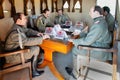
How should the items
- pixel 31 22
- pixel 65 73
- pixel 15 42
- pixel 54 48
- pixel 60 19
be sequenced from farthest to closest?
pixel 60 19 < pixel 31 22 < pixel 65 73 < pixel 54 48 < pixel 15 42

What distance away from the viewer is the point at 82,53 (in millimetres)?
2662

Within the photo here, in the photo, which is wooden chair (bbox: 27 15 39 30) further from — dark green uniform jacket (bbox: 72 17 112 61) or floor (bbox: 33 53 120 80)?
dark green uniform jacket (bbox: 72 17 112 61)

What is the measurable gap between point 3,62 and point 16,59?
0.20 m

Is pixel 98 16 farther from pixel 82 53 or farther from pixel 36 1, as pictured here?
pixel 36 1

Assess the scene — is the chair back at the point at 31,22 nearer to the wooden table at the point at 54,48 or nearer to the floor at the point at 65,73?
the floor at the point at 65,73

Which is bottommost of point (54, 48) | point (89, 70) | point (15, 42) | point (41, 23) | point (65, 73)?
point (65, 73)

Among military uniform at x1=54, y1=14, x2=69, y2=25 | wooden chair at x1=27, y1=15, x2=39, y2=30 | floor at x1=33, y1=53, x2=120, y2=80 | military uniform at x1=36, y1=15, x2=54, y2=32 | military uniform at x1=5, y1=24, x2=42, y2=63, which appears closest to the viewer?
military uniform at x1=5, y1=24, x2=42, y2=63

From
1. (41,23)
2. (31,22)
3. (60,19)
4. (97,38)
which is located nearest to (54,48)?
(97,38)

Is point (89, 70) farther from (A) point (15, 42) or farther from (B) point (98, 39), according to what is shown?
(A) point (15, 42)

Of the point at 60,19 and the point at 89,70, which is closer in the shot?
the point at 89,70

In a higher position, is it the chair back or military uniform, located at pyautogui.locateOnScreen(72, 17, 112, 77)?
the chair back

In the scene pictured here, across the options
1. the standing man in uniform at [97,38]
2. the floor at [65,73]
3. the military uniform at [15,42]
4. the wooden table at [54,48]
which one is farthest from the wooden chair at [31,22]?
the standing man in uniform at [97,38]

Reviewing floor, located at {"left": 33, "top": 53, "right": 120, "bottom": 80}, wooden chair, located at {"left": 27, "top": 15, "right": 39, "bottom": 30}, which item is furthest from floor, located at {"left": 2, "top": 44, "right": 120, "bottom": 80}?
wooden chair, located at {"left": 27, "top": 15, "right": 39, "bottom": 30}

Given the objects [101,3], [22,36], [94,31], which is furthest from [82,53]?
[101,3]
